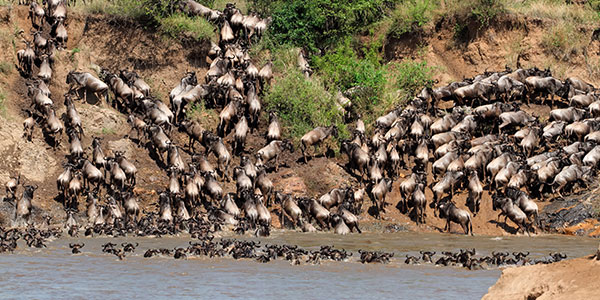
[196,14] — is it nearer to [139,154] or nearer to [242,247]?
[139,154]

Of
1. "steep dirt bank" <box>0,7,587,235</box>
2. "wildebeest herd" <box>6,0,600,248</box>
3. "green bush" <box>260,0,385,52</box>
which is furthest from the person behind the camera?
"green bush" <box>260,0,385,52</box>

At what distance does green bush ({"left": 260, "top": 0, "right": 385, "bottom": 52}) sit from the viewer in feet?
90.4

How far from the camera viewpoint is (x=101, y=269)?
549 inches

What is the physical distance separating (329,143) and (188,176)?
474 centimetres

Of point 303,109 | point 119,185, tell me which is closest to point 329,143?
point 303,109

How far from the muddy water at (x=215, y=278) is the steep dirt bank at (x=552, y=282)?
10.5 feet

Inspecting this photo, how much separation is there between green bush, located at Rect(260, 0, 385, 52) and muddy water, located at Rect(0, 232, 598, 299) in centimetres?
1199

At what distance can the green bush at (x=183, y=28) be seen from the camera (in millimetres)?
25234

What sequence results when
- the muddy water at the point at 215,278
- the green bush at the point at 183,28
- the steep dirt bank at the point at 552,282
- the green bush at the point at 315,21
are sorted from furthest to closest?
the green bush at the point at 315,21, the green bush at the point at 183,28, the muddy water at the point at 215,278, the steep dirt bank at the point at 552,282

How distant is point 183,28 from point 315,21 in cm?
483

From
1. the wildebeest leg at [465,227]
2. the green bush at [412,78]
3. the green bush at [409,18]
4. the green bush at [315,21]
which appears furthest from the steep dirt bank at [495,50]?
the wildebeest leg at [465,227]

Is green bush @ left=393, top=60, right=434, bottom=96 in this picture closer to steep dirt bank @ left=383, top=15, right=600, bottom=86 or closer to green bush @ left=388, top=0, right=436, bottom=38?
steep dirt bank @ left=383, top=15, right=600, bottom=86

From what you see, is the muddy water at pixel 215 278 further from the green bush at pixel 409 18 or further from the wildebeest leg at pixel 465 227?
the green bush at pixel 409 18

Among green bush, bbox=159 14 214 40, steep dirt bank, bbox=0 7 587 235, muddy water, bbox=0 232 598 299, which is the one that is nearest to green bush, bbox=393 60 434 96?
steep dirt bank, bbox=0 7 587 235
